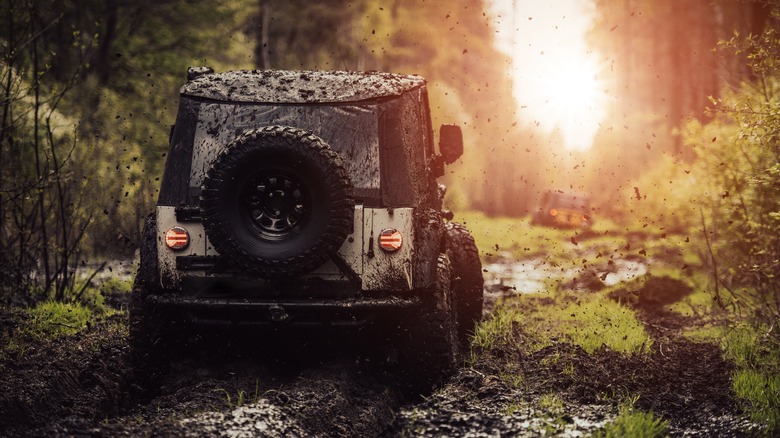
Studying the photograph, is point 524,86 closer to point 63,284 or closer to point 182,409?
point 63,284

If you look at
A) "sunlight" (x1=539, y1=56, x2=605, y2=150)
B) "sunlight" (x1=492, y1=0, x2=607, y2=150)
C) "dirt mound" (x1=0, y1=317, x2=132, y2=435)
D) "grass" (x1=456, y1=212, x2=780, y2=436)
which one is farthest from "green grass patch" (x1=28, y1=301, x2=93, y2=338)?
"sunlight" (x1=539, y1=56, x2=605, y2=150)

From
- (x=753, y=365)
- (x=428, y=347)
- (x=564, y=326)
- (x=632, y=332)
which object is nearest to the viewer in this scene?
(x=428, y=347)

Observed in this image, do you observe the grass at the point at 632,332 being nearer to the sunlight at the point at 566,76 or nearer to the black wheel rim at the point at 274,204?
the black wheel rim at the point at 274,204

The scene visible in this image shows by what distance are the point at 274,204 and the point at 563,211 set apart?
85.9ft

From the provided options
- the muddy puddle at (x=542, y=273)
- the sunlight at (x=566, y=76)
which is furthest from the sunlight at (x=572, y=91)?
the muddy puddle at (x=542, y=273)

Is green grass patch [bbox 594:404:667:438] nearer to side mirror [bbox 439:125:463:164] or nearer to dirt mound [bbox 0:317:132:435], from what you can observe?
side mirror [bbox 439:125:463:164]

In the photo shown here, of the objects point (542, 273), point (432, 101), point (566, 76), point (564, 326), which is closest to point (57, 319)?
point (564, 326)

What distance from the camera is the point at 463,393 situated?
20.9 feet

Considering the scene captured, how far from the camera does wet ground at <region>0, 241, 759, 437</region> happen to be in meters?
5.30

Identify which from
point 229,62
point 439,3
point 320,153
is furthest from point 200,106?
point 439,3

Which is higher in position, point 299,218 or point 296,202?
point 296,202

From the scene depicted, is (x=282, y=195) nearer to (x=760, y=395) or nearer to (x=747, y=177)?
(x=760, y=395)

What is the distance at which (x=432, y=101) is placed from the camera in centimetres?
2923

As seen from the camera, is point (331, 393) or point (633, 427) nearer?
point (633, 427)
